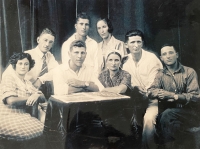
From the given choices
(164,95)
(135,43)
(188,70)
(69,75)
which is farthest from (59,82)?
(188,70)

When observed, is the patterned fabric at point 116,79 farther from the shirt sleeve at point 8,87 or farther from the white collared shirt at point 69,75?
the shirt sleeve at point 8,87

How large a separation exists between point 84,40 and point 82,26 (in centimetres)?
8

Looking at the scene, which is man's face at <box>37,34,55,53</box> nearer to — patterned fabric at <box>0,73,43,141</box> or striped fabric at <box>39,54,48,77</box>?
striped fabric at <box>39,54,48,77</box>

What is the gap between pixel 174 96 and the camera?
1.22 meters

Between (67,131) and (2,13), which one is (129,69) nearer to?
(67,131)

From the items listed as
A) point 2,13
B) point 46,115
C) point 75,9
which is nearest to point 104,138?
point 46,115

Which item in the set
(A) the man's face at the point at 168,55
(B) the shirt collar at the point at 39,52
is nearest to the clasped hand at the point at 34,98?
(B) the shirt collar at the point at 39,52

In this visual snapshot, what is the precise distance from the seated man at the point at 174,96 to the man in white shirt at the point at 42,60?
0.59m

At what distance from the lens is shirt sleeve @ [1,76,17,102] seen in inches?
48.0

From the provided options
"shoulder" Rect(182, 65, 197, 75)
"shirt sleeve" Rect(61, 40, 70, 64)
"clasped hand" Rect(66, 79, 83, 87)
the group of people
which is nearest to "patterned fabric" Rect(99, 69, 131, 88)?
the group of people

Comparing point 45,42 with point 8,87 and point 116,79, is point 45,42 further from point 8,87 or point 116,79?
point 116,79

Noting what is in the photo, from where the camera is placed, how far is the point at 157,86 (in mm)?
1233

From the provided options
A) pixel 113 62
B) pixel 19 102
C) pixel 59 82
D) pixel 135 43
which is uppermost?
pixel 135 43

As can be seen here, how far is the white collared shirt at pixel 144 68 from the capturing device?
1.24 metres
